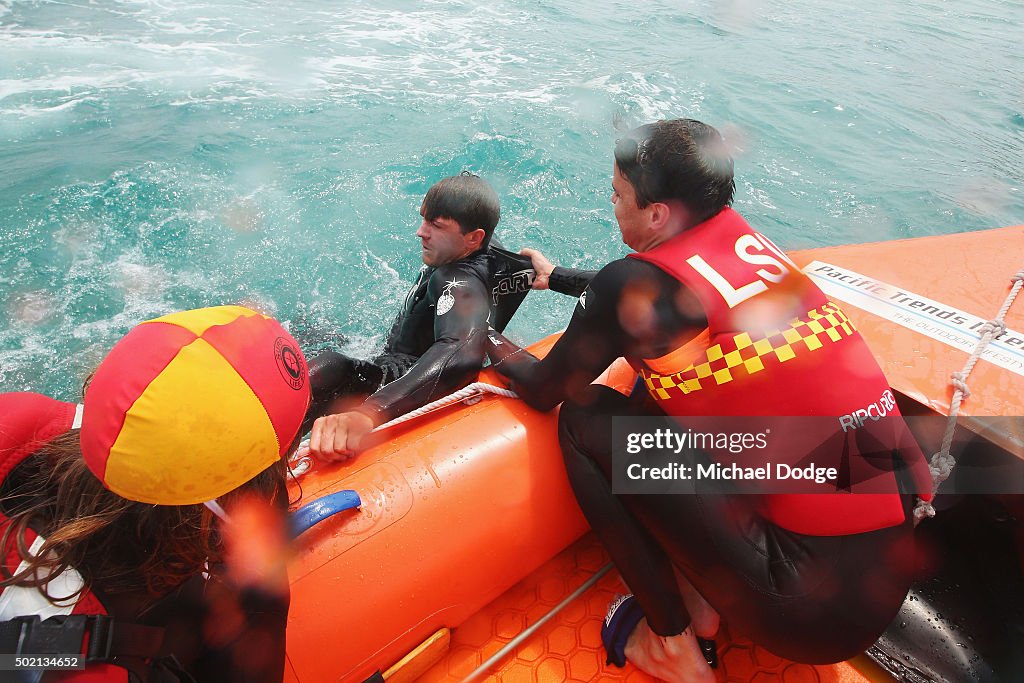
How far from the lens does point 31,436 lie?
3.84 ft

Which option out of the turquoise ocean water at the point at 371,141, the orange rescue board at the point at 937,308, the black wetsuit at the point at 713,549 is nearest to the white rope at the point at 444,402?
the black wetsuit at the point at 713,549

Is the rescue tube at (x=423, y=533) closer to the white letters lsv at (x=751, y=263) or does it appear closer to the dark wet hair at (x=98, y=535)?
the dark wet hair at (x=98, y=535)

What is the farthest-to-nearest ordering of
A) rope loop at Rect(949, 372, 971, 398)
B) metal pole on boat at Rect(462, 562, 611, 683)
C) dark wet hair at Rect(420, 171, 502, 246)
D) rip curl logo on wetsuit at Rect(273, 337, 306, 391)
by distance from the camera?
dark wet hair at Rect(420, 171, 502, 246) → rope loop at Rect(949, 372, 971, 398) → metal pole on boat at Rect(462, 562, 611, 683) → rip curl logo on wetsuit at Rect(273, 337, 306, 391)

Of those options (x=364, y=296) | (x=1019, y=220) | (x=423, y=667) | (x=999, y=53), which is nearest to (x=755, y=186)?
(x=1019, y=220)

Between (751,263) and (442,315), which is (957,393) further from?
(442,315)

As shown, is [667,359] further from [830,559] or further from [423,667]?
[423,667]

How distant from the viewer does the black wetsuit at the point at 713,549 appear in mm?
1383

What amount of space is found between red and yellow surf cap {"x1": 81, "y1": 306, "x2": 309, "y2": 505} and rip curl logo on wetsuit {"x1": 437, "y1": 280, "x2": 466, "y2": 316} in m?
1.34

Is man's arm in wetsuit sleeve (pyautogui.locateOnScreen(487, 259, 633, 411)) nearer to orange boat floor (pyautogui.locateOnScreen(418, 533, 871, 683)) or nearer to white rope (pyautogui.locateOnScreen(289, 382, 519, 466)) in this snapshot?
white rope (pyautogui.locateOnScreen(289, 382, 519, 466))

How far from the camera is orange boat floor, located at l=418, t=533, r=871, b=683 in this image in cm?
178

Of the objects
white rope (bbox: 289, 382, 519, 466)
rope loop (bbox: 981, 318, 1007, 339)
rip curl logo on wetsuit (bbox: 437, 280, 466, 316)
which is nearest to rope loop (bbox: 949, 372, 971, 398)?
rope loop (bbox: 981, 318, 1007, 339)

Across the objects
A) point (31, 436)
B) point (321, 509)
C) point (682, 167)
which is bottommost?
point (321, 509)

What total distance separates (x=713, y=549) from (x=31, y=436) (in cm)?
156

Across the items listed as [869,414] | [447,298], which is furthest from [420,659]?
[869,414]
